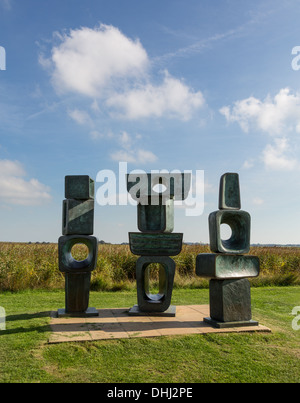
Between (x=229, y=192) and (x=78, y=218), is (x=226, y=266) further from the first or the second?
(x=78, y=218)

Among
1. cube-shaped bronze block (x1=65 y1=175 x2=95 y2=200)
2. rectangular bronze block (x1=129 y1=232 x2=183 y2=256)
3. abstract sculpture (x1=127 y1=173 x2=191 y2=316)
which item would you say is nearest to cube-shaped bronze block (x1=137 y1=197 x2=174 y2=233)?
abstract sculpture (x1=127 y1=173 x2=191 y2=316)

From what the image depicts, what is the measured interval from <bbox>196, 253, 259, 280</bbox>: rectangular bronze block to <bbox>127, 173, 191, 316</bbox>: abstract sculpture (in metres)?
0.86

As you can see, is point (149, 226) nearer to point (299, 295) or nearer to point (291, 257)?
point (299, 295)

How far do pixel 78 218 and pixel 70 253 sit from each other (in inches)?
26.6

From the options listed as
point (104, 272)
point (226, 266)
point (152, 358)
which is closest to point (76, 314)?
point (152, 358)

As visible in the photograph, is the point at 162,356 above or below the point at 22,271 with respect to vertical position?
below

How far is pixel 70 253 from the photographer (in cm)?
673

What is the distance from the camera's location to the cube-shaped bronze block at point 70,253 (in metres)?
6.68

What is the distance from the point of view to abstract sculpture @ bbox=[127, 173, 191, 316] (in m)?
6.73

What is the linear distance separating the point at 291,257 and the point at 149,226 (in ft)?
30.4

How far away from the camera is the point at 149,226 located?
704cm

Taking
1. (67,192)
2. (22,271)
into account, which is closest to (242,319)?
(67,192)

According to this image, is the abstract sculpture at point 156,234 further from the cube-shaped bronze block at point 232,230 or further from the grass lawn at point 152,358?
the grass lawn at point 152,358

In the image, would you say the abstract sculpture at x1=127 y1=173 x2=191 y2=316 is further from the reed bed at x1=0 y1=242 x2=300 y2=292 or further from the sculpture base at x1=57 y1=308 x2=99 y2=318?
the reed bed at x1=0 y1=242 x2=300 y2=292
